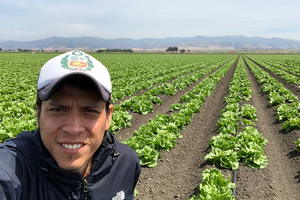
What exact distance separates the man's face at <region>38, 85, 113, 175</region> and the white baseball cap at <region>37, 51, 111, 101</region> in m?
0.11

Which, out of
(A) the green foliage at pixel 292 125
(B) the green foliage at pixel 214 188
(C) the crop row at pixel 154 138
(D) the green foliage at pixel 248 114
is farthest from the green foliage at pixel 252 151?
(D) the green foliage at pixel 248 114

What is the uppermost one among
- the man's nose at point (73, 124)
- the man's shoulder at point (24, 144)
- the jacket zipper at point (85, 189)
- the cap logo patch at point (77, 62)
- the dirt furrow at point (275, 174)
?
the cap logo patch at point (77, 62)

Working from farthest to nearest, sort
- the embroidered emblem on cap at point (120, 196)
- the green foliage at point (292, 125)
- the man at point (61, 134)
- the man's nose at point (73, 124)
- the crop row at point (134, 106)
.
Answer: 1. the crop row at point (134, 106)
2. the green foliage at point (292, 125)
3. the embroidered emblem on cap at point (120, 196)
4. the man's nose at point (73, 124)
5. the man at point (61, 134)

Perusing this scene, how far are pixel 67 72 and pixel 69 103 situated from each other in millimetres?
255

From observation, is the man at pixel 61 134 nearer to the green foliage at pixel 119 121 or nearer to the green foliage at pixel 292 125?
the green foliage at pixel 119 121

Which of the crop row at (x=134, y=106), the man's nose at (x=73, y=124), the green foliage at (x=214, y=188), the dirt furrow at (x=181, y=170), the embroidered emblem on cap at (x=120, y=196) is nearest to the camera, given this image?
the man's nose at (x=73, y=124)

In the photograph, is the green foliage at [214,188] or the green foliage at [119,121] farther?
the green foliage at [119,121]

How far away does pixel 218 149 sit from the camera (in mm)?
6605

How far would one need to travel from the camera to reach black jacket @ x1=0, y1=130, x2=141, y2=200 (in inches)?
57.6

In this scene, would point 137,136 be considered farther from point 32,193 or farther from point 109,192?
point 32,193

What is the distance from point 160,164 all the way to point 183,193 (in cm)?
125

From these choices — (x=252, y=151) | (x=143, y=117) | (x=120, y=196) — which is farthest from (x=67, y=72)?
(x=143, y=117)

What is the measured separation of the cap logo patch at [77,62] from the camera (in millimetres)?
1630

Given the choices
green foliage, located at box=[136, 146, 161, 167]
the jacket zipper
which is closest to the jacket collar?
the jacket zipper
